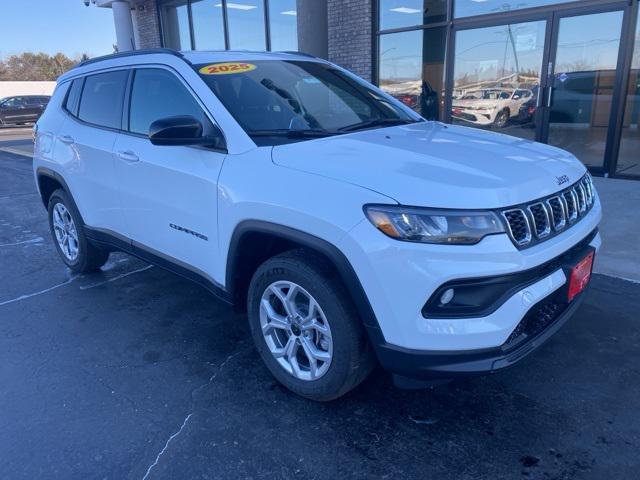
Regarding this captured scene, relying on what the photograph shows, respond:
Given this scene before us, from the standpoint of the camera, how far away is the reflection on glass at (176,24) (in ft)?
49.0

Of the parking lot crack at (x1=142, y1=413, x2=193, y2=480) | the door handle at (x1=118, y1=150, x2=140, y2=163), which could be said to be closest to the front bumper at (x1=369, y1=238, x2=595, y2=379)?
the parking lot crack at (x1=142, y1=413, x2=193, y2=480)

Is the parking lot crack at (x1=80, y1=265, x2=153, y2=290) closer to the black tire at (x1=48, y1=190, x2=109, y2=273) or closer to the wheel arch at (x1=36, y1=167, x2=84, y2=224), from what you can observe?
the black tire at (x1=48, y1=190, x2=109, y2=273)

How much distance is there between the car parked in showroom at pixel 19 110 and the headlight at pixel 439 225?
29319mm

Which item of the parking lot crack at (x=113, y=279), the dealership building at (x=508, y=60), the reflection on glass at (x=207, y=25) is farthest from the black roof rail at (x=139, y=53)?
the reflection on glass at (x=207, y=25)

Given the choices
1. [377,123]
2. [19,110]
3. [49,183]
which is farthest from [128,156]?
[19,110]

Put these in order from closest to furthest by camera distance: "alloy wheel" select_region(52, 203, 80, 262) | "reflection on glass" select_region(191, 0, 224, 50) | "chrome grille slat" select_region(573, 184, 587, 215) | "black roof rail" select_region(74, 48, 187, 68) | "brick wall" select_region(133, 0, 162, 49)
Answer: "chrome grille slat" select_region(573, 184, 587, 215), "black roof rail" select_region(74, 48, 187, 68), "alloy wheel" select_region(52, 203, 80, 262), "reflection on glass" select_region(191, 0, 224, 50), "brick wall" select_region(133, 0, 162, 49)

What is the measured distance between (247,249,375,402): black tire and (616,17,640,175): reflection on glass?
23.2 feet

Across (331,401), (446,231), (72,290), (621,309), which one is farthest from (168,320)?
(621,309)

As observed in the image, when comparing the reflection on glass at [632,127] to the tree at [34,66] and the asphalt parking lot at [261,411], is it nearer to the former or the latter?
the asphalt parking lot at [261,411]

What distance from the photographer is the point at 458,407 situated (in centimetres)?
277

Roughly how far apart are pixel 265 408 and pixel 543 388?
156cm

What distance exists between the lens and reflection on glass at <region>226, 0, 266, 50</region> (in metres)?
12.7

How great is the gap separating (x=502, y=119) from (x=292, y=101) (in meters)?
6.78

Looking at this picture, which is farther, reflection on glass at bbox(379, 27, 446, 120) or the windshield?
reflection on glass at bbox(379, 27, 446, 120)
